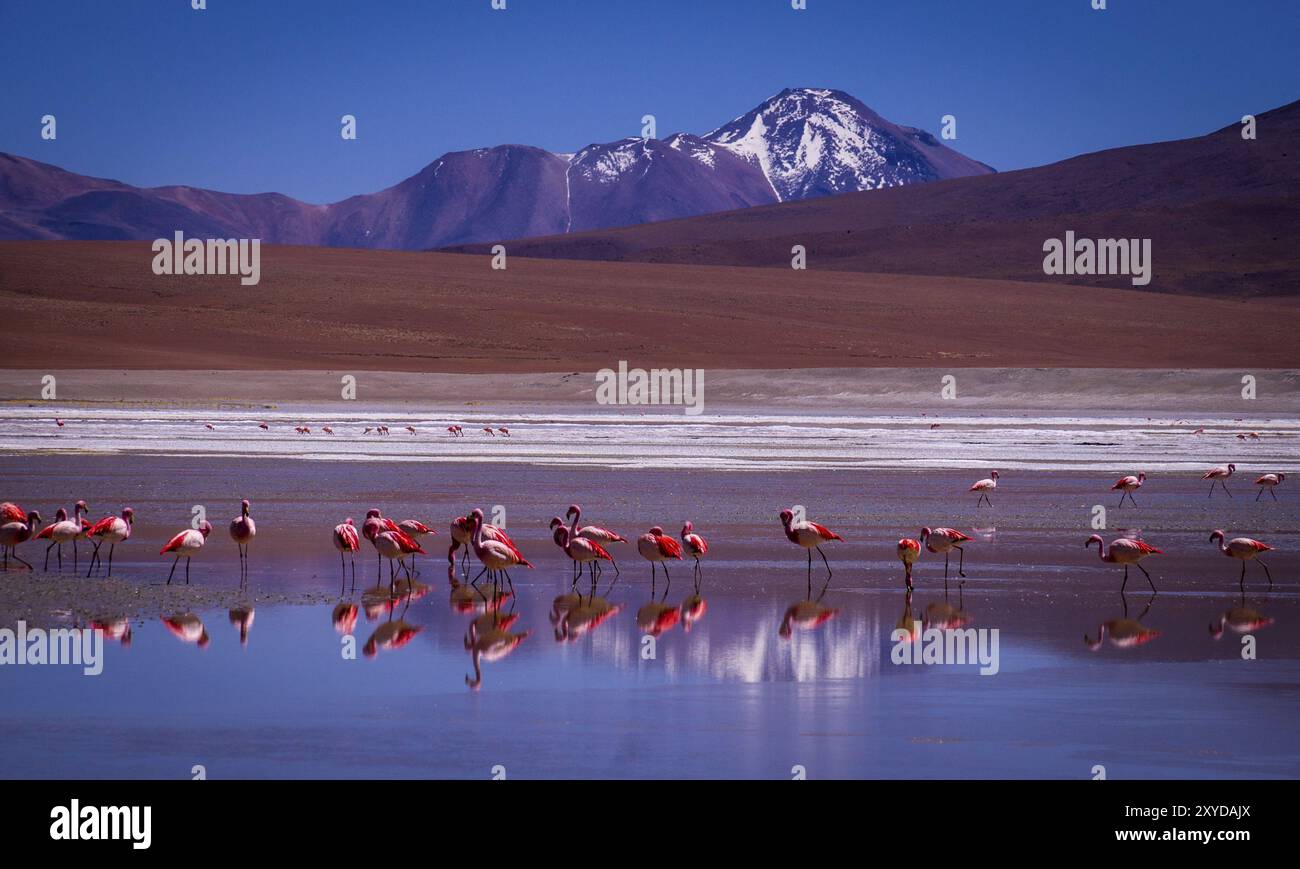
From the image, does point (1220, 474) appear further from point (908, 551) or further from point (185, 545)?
point (185, 545)

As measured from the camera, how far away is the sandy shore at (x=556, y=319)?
2168 inches

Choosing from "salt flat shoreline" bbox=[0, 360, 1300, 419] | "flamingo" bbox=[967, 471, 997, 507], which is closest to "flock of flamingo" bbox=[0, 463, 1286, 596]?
"flamingo" bbox=[967, 471, 997, 507]

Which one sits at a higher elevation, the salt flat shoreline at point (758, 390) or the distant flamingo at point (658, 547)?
the salt flat shoreline at point (758, 390)

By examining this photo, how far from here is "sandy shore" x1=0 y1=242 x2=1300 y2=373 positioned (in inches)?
2168

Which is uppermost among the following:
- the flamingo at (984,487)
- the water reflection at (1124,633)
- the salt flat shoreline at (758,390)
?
the salt flat shoreline at (758,390)

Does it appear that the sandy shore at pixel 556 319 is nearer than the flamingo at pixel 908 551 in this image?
No
